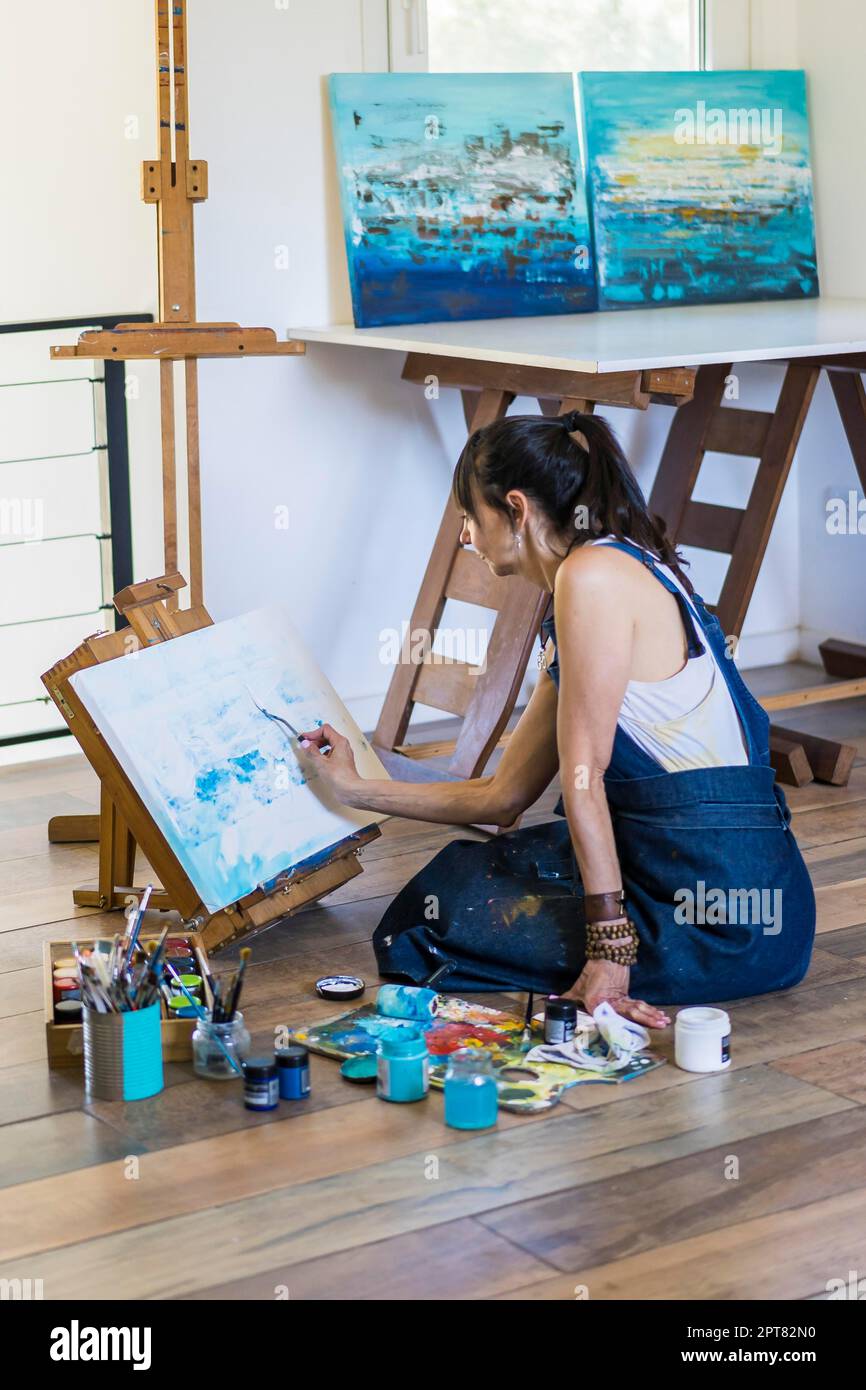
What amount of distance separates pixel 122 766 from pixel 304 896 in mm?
386

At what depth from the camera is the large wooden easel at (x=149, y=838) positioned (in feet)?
8.89

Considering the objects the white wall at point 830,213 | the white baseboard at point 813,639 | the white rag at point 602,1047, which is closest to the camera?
the white rag at point 602,1047

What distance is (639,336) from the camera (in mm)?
3441

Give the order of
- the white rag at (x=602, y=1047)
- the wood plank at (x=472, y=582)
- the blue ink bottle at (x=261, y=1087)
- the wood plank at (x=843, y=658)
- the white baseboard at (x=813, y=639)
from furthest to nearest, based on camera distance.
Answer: the white baseboard at (x=813, y=639) < the wood plank at (x=843, y=658) < the wood plank at (x=472, y=582) < the white rag at (x=602, y=1047) < the blue ink bottle at (x=261, y=1087)

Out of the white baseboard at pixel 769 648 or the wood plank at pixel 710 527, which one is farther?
the white baseboard at pixel 769 648

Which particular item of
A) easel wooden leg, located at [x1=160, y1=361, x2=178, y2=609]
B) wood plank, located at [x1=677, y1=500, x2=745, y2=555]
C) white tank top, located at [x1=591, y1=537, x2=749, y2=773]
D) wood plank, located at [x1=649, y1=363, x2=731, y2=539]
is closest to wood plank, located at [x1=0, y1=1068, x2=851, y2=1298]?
white tank top, located at [x1=591, y1=537, x2=749, y2=773]

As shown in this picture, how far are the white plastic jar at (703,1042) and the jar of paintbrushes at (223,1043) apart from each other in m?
0.60

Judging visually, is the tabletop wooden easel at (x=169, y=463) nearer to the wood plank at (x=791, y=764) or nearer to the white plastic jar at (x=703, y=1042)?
the white plastic jar at (x=703, y=1042)

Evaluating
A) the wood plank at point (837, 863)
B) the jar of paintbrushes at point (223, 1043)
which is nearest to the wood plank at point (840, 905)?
the wood plank at point (837, 863)

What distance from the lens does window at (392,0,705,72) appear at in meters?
3.93

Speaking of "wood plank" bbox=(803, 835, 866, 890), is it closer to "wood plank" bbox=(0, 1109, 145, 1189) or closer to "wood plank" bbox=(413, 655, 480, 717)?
"wood plank" bbox=(413, 655, 480, 717)

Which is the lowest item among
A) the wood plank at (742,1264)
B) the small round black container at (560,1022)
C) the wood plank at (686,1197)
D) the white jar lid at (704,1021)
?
the wood plank at (742,1264)

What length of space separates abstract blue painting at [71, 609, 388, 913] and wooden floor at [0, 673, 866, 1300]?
0.25 meters

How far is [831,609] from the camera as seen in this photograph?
4660 millimetres
